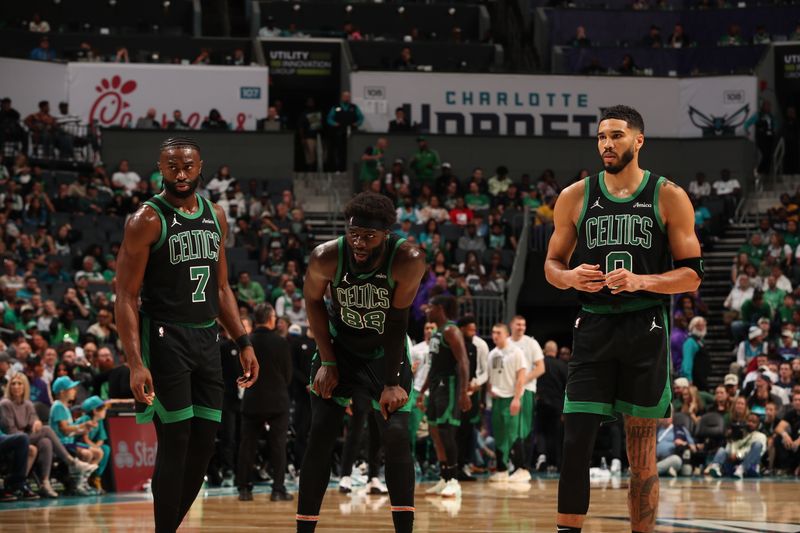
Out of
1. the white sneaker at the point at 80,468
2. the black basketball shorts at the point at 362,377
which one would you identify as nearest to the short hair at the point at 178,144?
the black basketball shorts at the point at 362,377

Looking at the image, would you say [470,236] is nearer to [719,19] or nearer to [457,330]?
[457,330]

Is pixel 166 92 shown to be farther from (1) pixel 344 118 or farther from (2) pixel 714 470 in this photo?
(2) pixel 714 470

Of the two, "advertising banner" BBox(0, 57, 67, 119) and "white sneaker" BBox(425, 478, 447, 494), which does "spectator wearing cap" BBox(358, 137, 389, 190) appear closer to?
"advertising banner" BBox(0, 57, 67, 119)

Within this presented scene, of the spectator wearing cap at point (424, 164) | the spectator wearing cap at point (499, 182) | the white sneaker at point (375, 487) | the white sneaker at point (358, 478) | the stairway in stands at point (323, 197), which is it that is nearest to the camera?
the white sneaker at point (375, 487)

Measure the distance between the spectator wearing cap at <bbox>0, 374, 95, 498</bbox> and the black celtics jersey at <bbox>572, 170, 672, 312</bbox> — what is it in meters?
8.14

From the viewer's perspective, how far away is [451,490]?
527 inches

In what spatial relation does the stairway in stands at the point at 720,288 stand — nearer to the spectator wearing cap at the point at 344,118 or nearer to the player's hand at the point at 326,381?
the spectator wearing cap at the point at 344,118

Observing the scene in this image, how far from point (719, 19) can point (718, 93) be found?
4668 mm

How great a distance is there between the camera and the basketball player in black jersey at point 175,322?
696cm

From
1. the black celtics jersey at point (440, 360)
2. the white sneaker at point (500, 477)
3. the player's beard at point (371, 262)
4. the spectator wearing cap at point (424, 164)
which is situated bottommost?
the white sneaker at point (500, 477)

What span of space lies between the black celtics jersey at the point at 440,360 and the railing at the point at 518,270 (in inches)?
300

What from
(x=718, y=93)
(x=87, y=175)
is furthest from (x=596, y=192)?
(x=718, y=93)

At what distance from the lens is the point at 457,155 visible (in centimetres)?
2864

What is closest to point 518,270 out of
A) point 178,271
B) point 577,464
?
point 178,271
